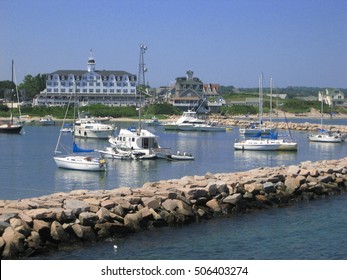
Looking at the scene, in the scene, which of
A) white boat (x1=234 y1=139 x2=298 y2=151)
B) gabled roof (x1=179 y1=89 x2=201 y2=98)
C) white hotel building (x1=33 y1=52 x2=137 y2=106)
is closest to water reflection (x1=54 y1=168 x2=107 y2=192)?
white boat (x1=234 y1=139 x2=298 y2=151)

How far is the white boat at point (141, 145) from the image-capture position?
3762cm

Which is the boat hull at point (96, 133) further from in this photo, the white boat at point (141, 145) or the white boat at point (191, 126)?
the white boat at point (141, 145)

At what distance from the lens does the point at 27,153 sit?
138 feet

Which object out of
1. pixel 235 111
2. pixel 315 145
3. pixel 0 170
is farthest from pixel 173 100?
pixel 0 170

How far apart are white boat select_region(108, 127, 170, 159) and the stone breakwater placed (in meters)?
14.7

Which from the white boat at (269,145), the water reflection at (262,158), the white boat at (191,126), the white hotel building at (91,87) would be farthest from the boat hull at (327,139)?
the white hotel building at (91,87)

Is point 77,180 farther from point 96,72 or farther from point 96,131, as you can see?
point 96,72

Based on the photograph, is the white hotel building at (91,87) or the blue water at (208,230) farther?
the white hotel building at (91,87)

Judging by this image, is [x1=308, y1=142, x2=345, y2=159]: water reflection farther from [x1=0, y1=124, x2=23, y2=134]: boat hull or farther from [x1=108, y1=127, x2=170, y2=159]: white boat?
[x1=0, y1=124, x2=23, y2=134]: boat hull

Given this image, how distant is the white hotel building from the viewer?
107750 millimetres

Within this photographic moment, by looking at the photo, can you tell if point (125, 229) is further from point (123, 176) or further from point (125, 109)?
point (125, 109)

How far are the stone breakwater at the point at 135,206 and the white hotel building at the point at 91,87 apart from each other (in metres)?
A: 86.8

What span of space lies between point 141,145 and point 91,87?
236ft

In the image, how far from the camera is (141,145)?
127ft
